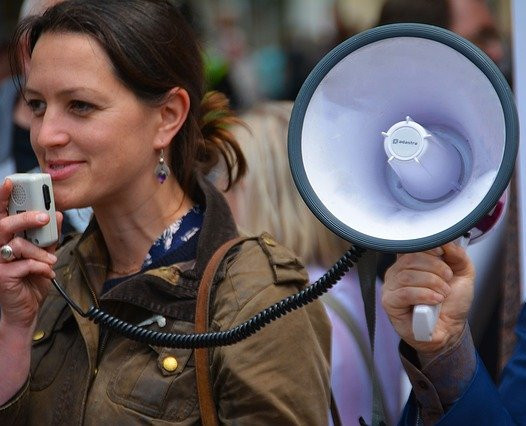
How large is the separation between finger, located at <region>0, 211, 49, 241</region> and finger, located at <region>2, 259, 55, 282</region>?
0.24ft

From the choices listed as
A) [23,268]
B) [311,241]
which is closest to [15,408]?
[23,268]

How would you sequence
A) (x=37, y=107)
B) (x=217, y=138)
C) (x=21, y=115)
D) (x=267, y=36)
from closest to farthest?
(x=37, y=107) → (x=217, y=138) → (x=21, y=115) → (x=267, y=36)

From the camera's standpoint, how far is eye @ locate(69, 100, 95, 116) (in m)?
2.54

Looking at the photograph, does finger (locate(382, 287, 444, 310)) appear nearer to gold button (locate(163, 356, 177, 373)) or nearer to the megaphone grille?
the megaphone grille

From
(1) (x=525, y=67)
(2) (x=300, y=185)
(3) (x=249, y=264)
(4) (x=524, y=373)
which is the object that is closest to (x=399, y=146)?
(2) (x=300, y=185)

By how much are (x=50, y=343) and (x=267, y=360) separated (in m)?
0.58

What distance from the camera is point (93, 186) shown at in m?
2.55

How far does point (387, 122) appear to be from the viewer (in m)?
2.05

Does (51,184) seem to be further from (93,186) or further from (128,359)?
(128,359)

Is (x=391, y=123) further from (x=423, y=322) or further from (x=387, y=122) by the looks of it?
(x=423, y=322)

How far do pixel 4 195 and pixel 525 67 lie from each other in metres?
1.45

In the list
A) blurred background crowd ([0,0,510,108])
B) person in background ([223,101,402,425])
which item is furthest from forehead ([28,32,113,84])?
blurred background crowd ([0,0,510,108])

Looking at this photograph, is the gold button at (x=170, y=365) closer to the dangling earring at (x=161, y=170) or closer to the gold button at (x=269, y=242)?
the gold button at (x=269, y=242)

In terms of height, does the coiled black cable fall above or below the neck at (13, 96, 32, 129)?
below
